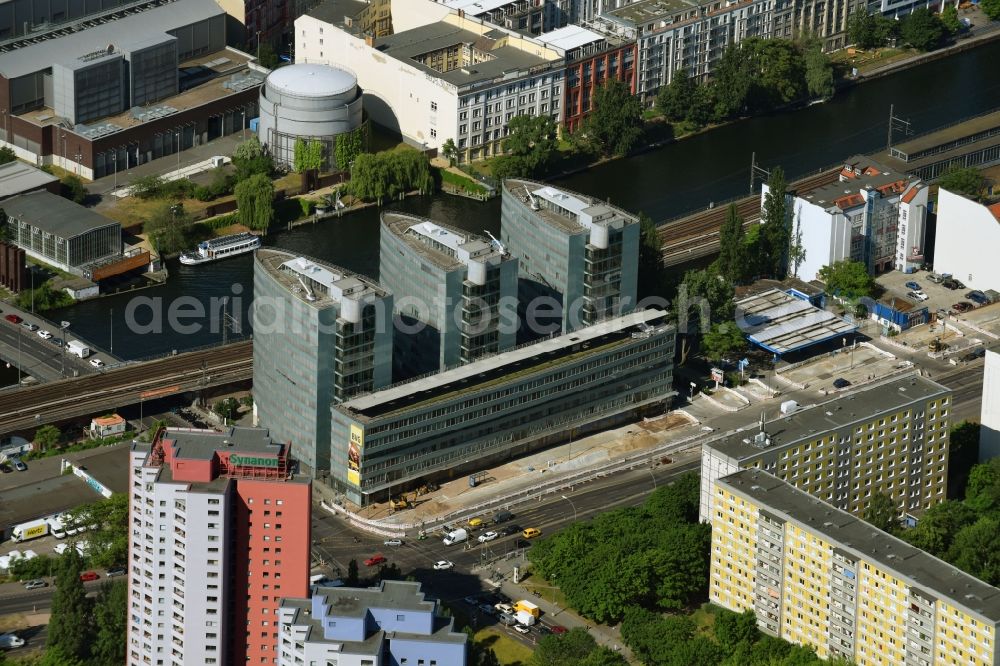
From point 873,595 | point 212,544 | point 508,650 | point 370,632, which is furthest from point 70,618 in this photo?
point 873,595

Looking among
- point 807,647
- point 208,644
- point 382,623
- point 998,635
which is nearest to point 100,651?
point 208,644

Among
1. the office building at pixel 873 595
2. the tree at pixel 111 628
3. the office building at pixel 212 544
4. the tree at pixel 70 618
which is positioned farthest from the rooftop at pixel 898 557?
the tree at pixel 70 618

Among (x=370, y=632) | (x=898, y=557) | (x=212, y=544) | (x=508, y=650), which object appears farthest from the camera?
(x=508, y=650)

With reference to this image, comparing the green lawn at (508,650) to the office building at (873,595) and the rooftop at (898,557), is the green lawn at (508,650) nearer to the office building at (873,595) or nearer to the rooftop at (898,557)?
the office building at (873,595)

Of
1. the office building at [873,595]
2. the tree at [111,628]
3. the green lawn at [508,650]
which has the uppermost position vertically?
the office building at [873,595]

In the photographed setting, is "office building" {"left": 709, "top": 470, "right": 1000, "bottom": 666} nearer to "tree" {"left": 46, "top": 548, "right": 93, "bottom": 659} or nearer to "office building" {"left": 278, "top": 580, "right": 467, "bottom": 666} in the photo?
"office building" {"left": 278, "top": 580, "right": 467, "bottom": 666}

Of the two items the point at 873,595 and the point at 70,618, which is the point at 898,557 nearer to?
the point at 873,595

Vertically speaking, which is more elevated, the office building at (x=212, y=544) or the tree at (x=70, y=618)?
the office building at (x=212, y=544)
